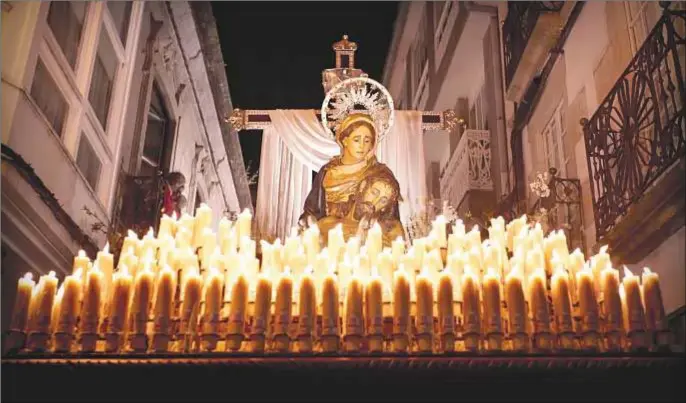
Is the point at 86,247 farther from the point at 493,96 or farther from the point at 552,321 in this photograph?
the point at 493,96

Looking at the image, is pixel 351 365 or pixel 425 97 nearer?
pixel 351 365

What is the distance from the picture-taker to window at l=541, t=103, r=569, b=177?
9844 millimetres

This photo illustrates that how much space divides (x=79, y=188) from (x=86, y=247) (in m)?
0.69

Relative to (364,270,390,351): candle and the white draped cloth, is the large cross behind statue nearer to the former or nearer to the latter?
A: the white draped cloth

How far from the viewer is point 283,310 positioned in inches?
174

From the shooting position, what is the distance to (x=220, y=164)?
1964 centimetres

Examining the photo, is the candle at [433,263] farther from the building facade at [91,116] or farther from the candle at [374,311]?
the building facade at [91,116]

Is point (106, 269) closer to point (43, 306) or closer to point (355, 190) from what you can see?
point (43, 306)

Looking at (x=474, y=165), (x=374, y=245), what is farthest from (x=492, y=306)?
(x=474, y=165)

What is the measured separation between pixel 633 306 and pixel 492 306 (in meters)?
0.88

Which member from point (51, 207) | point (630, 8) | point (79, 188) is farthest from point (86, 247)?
point (630, 8)

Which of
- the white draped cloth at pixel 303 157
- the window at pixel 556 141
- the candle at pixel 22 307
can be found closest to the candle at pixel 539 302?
the candle at pixel 22 307

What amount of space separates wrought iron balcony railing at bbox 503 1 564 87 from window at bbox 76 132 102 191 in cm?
597

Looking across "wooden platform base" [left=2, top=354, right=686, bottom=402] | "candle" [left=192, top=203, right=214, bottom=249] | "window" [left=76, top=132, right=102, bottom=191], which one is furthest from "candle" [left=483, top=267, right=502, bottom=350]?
"window" [left=76, top=132, right=102, bottom=191]
